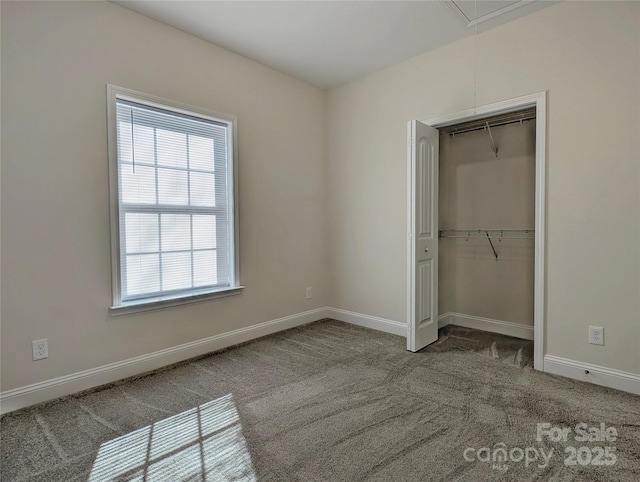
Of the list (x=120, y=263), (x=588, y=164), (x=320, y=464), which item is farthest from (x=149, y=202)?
(x=588, y=164)

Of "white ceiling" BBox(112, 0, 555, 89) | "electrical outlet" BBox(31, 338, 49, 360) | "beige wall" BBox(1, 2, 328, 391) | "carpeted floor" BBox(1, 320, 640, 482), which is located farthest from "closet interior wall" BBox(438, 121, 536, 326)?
"electrical outlet" BBox(31, 338, 49, 360)

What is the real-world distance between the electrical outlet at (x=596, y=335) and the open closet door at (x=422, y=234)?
126cm

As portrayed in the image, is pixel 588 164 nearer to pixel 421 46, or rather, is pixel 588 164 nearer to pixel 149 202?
pixel 421 46

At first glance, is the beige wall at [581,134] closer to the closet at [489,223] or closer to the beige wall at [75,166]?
the closet at [489,223]

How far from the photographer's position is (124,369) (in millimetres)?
2736

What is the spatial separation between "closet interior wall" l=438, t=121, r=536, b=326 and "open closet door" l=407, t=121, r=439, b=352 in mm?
654

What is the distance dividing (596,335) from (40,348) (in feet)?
12.9

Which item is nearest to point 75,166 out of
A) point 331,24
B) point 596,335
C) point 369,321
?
point 331,24

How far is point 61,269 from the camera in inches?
96.5

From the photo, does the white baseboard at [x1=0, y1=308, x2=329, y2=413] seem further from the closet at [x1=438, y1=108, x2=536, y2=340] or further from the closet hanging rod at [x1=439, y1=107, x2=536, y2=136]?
the closet hanging rod at [x1=439, y1=107, x2=536, y2=136]

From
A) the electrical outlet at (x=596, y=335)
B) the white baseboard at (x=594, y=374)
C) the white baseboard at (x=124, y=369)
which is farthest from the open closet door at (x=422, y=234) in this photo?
the white baseboard at (x=124, y=369)

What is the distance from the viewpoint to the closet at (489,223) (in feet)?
11.7

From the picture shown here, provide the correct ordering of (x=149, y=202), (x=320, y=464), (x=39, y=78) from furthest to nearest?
1. (x=149, y=202)
2. (x=39, y=78)
3. (x=320, y=464)

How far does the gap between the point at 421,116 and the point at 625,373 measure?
270 cm
